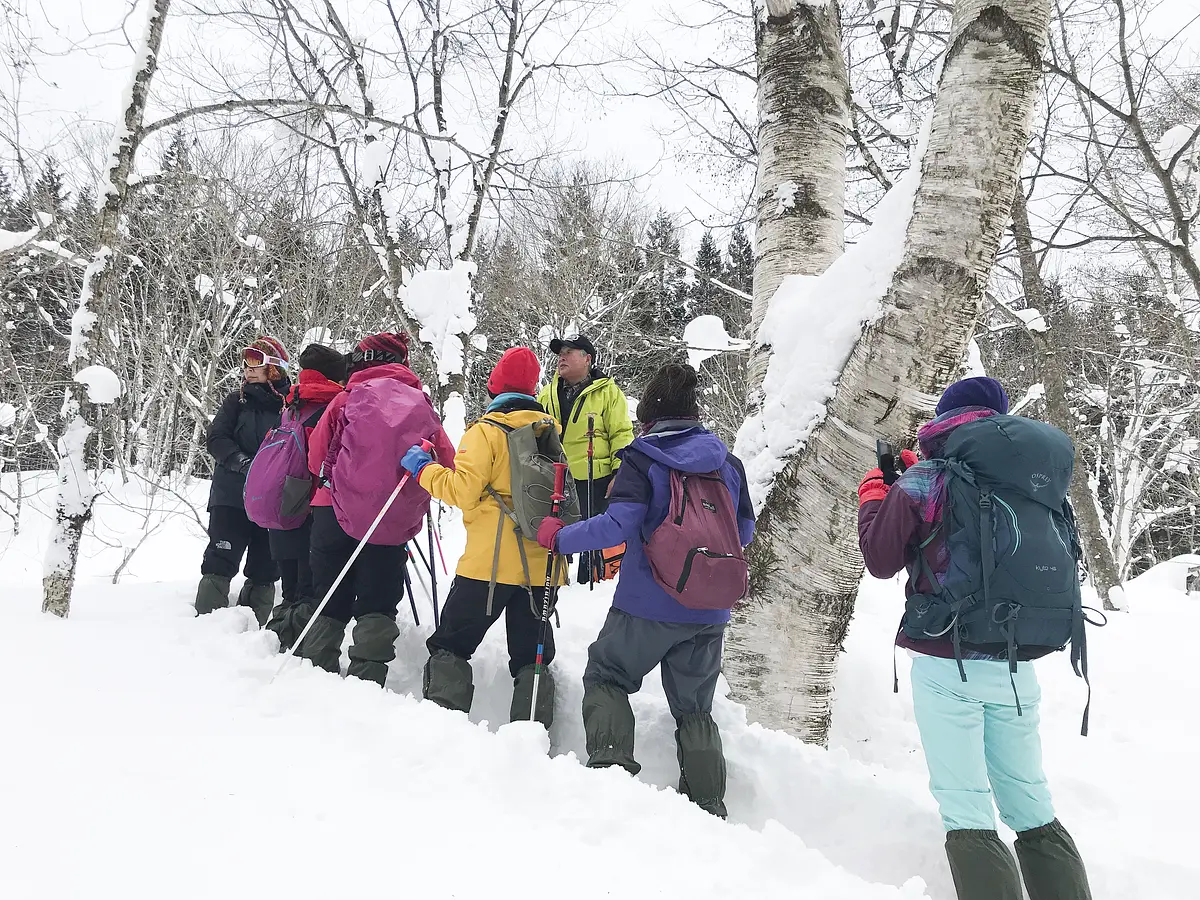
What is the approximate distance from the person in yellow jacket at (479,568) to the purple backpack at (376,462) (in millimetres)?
236

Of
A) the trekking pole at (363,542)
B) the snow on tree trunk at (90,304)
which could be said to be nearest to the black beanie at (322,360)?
the trekking pole at (363,542)

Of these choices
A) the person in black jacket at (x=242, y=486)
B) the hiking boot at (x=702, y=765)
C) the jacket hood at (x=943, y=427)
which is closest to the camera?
the jacket hood at (x=943, y=427)

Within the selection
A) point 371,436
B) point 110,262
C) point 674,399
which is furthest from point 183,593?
point 674,399

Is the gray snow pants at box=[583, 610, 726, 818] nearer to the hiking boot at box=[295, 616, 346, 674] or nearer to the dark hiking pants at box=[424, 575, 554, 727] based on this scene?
the dark hiking pants at box=[424, 575, 554, 727]

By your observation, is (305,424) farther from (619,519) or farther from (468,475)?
(619,519)

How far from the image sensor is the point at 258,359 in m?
4.72

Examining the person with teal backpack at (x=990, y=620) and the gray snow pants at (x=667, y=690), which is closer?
the person with teal backpack at (x=990, y=620)

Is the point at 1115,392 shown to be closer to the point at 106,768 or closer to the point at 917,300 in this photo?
the point at 917,300

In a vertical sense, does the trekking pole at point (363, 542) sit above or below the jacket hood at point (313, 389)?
below

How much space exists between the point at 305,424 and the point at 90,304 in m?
1.95

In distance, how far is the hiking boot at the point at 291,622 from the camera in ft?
12.5

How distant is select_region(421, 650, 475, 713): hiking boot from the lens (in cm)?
304

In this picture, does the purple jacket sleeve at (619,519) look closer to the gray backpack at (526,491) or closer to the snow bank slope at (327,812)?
the gray backpack at (526,491)

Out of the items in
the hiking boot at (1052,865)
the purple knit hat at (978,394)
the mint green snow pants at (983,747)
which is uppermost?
the purple knit hat at (978,394)
